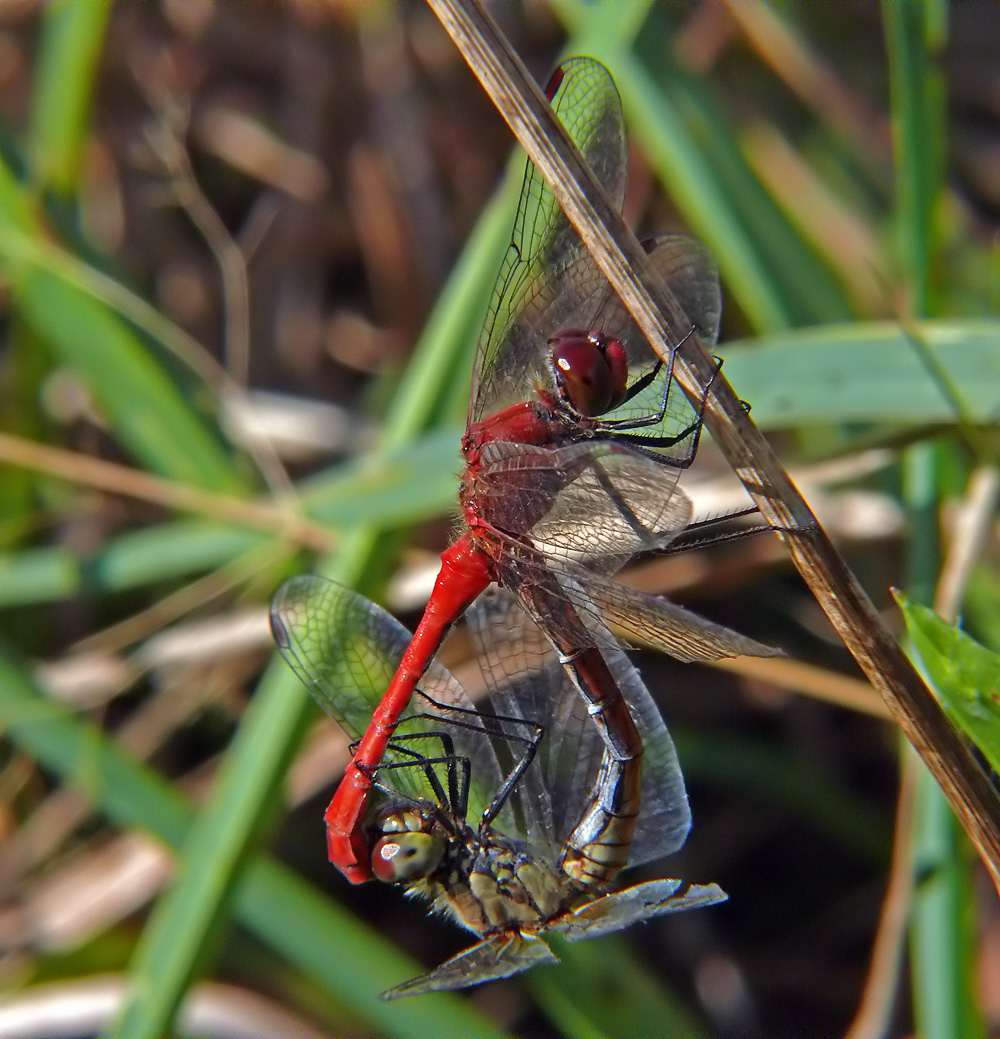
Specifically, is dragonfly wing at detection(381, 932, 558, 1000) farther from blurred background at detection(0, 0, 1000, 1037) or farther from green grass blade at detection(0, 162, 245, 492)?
green grass blade at detection(0, 162, 245, 492)

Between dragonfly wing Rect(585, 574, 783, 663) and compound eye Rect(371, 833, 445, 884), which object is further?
compound eye Rect(371, 833, 445, 884)

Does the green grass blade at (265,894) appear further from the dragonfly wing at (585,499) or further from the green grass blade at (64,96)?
the green grass blade at (64,96)

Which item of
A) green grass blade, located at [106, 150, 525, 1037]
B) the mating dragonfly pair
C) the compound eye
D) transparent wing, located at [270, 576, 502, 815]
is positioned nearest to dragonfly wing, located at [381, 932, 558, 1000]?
the mating dragonfly pair

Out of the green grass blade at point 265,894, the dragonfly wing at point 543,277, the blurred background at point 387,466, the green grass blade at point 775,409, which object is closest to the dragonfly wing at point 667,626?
the dragonfly wing at point 543,277

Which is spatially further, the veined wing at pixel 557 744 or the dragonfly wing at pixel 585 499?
the veined wing at pixel 557 744

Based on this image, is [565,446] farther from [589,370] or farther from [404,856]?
[404,856]

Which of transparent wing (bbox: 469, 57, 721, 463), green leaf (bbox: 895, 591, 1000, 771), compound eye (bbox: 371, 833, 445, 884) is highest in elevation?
transparent wing (bbox: 469, 57, 721, 463)

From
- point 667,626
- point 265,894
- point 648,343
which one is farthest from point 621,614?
point 265,894
